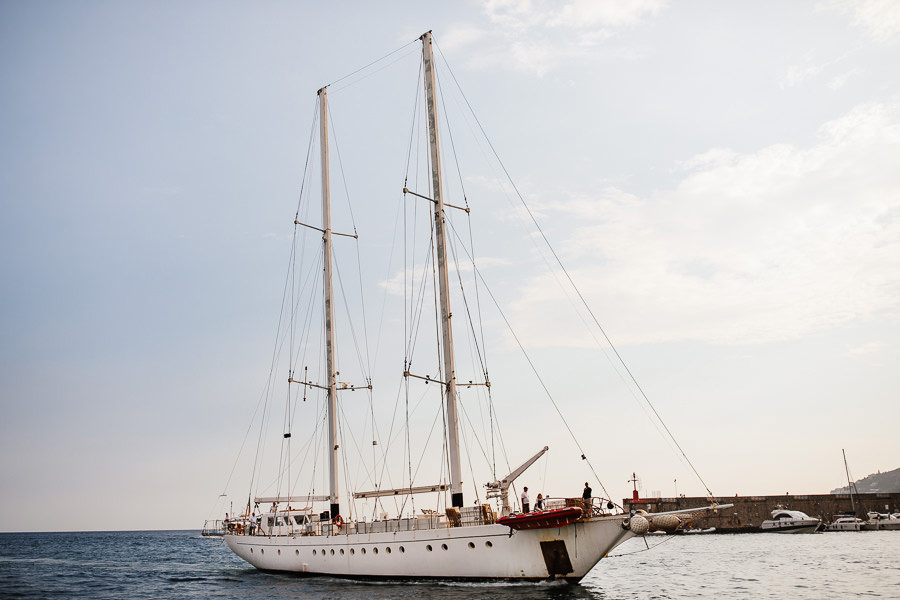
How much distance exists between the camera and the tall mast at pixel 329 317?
137 feet

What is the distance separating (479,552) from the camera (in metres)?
28.1

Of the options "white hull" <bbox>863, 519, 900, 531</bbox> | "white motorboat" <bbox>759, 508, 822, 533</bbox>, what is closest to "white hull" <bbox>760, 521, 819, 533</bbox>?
"white motorboat" <bbox>759, 508, 822, 533</bbox>

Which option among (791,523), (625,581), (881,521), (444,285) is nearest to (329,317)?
(444,285)

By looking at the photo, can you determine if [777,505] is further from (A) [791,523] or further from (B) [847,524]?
(B) [847,524]

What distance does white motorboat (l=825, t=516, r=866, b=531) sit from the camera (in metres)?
70.6

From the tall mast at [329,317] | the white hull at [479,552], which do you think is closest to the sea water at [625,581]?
the white hull at [479,552]

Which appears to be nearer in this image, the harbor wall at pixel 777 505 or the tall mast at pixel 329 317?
the tall mast at pixel 329 317

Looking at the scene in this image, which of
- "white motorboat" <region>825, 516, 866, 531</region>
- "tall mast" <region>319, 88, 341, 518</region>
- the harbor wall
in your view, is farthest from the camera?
the harbor wall

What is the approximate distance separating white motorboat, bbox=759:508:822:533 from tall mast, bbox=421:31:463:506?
186 ft

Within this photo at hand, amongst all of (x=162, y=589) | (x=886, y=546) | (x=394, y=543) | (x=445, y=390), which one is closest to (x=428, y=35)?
(x=445, y=390)

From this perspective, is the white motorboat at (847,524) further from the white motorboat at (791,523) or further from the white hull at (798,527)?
the white hull at (798,527)

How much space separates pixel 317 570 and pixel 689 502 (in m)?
64.1

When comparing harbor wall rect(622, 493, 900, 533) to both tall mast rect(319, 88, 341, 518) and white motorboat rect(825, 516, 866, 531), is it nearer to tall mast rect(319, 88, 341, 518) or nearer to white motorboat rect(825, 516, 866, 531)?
white motorboat rect(825, 516, 866, 531)

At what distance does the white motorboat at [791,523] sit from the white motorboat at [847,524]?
5.00 feet
